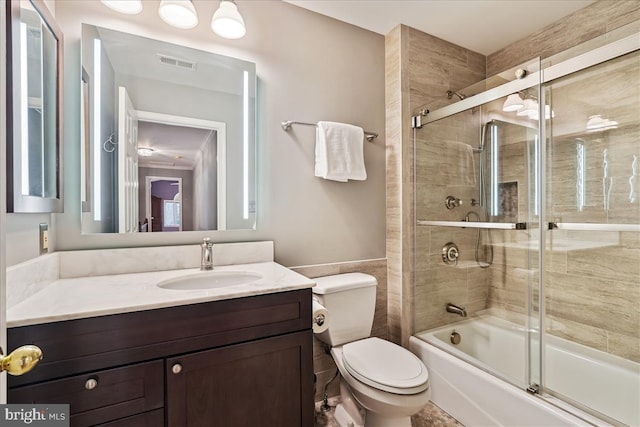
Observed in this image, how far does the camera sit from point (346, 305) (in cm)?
165

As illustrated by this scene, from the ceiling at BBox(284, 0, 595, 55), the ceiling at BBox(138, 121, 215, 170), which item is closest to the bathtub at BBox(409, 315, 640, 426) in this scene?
the ceiling at BBox(138, 121, 215, 170)

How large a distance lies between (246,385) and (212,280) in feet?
1.67

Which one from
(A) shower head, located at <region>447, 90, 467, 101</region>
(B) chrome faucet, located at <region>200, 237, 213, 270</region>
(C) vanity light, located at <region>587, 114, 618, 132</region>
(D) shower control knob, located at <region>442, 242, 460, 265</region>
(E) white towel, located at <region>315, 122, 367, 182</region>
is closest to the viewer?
(B) chrome faucet, located at <region>200, 237, 213, 270</region>

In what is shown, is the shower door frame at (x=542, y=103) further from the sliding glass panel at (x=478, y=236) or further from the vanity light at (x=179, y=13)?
the vanity light at (x=179, y=13)

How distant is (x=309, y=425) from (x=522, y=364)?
3.86 ft

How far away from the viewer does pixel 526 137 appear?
5.46 feet

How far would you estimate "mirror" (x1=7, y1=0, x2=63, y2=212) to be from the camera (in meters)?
0.91

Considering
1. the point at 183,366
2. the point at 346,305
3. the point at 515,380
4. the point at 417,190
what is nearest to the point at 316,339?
the point at 346,305

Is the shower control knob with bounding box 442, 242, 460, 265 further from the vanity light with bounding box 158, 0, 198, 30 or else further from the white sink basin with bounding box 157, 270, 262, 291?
the vanity light with bounding box 158, 0, 198, 30

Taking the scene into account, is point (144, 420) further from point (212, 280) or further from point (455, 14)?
point (455, 14)

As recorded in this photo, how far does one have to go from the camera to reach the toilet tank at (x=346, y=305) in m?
1.59

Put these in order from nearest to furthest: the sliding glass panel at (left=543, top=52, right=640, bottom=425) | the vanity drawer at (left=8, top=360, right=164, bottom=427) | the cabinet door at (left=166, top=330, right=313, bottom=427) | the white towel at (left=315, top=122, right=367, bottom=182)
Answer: the vanity drawer at (left=8, top=360, right=164, bottom=427) < the cabinet door at (left=166, top=330, right=313, bottom=427) < the sliding glass panel at (left=543, top=52, right=640, bottom=425) < the white towel at (left=315, top=122, right=367, bottom=182)

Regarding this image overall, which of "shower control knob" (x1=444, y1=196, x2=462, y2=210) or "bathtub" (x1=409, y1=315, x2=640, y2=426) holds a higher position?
A: "shower control knob" (x1=444, y1=196, x2=462, y2=210)

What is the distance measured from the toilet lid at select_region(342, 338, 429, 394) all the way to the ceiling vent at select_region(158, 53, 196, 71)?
1.65 meters
